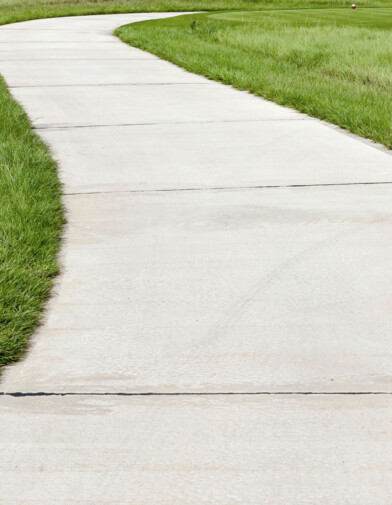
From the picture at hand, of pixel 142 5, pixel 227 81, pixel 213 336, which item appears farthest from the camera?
pixel 142 5

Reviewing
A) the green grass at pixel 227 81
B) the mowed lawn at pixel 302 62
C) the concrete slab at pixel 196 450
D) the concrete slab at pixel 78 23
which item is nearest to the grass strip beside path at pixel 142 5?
the concrete slab at pixel 78 23

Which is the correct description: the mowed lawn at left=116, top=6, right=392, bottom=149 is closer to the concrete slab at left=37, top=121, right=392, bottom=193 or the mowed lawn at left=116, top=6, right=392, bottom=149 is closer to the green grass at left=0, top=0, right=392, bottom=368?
the green grass at left=0, top=0, right=392, bottom=368

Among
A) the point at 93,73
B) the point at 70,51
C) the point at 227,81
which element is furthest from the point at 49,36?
the point at 227,81

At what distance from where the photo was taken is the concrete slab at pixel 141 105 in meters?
9.26

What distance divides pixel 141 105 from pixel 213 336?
6712mm

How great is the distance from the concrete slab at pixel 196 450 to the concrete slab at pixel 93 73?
946 centimetres

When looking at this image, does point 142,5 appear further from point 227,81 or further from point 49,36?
point 227,81

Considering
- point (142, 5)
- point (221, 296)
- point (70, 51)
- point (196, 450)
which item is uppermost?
point (196, 450)

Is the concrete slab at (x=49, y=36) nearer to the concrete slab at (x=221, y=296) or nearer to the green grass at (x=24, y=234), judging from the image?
the green grass at (x=24, y=234)

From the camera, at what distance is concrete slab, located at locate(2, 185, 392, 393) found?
351cm

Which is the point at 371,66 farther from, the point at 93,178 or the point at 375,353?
the point at 375,353

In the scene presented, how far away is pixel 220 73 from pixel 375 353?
30.5 feet

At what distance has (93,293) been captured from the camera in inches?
172

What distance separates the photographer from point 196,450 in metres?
2.96
